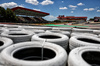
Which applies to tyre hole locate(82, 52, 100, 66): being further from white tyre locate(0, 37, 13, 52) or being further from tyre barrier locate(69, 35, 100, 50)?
white tyre locate(0, 37, 13, 52)

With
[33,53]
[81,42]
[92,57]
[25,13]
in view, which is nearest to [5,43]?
[33,53]

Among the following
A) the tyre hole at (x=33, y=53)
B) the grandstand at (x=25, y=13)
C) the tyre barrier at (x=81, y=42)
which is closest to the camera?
the tyre hole at (x=33, y=53)

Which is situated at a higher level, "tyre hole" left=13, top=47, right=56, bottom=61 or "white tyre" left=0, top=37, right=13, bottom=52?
"white tyre" left=0, top=37, right=13, bottom=52

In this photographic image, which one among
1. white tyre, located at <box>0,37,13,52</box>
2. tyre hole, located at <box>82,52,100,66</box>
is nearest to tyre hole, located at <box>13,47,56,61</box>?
white tyre, located at <box>0,37,13,52</box>

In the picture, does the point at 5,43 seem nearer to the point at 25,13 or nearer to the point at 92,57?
the point at 92,57

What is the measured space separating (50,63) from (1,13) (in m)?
35.8

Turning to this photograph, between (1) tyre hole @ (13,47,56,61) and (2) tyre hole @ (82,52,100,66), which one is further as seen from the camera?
(1) tyre hole @ (13,47,56,61)

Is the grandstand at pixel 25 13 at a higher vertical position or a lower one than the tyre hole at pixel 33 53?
higher

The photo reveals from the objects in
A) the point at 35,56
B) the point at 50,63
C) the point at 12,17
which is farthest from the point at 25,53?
the point at 12,17

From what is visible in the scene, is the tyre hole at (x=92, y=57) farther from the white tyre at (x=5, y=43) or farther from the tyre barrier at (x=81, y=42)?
the white tyre at (x=5, y=43)

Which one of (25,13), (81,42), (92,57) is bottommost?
(92,57)

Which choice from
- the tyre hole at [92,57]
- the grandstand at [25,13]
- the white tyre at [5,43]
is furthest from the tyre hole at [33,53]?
the grandstand at [25,13]

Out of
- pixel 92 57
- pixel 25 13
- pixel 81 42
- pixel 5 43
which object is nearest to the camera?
pixel 92 57

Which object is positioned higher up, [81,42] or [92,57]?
→ [81,42]
